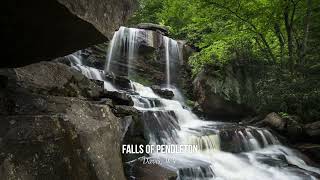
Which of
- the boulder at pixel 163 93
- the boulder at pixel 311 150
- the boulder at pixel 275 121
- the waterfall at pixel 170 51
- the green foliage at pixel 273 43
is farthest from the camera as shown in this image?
the waterfall at pixel 170 51

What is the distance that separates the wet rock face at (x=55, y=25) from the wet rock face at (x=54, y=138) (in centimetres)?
38

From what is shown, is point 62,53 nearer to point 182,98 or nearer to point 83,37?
point 83,37

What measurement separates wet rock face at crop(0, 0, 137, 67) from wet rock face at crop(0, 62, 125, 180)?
0.38 metres

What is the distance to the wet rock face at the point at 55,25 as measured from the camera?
1851 millimetres

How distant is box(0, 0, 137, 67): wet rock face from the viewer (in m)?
1.85

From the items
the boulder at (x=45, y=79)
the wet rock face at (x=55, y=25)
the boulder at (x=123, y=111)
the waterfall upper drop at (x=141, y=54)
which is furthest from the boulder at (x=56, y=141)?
the waterfall upper drop at (x=141, y=54)

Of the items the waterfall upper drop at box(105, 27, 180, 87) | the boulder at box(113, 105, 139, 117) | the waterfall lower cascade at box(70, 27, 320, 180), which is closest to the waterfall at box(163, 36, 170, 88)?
the waterfall upper drop at box(105, 27, 180, 87)

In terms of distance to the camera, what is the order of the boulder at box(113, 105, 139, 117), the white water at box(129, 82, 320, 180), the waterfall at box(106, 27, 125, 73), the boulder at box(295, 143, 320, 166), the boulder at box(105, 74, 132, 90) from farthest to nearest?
the waterfall at box(106, 27, 125, 73), the boulder at box(105, 74, 132, 90), the boulder at box(295, 143, 320, 166), the white water at box(129, 82, 320, 180), the boulder at box(113, 105, 139, 117)

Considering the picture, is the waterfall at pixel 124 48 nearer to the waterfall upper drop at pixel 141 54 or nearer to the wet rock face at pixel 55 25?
the waterfall upper drop at pixel 141 54

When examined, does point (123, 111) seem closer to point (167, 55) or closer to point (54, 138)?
point (54, 138)

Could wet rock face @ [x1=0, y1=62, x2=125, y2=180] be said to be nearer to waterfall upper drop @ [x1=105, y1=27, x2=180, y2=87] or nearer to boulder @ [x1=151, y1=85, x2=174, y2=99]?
boulder @ [x1=151, y1=85, x2=174, y2=99]

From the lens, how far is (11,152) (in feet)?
5.95

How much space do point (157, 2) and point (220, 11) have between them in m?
13.0

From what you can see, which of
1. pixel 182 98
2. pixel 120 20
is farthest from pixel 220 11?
pixel 120 20
